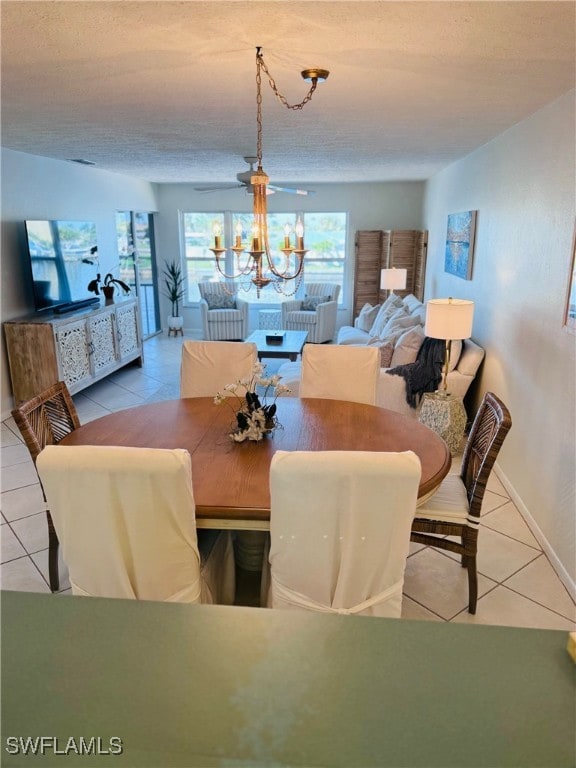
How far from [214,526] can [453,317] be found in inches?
93.9

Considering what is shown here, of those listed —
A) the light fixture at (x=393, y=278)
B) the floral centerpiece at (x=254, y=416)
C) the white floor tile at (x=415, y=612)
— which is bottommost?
the white floor tile at (x=415, y=612)

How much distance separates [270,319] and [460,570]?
6.15 metres

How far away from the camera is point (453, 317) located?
3.48 meters

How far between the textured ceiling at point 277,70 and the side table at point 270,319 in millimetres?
4001

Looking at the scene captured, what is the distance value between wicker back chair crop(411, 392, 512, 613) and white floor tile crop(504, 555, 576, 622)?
34cm

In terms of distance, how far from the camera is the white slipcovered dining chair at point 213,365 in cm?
310

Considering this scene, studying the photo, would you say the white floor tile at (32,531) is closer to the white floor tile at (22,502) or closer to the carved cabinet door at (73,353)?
the white floor tile at (22,502)

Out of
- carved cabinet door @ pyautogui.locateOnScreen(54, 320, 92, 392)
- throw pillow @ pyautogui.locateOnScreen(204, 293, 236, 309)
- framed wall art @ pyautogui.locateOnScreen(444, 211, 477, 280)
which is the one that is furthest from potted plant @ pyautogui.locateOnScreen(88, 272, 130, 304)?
framed wall art @ pyautogui.locateOnScreen(444, 211, 477, 280)

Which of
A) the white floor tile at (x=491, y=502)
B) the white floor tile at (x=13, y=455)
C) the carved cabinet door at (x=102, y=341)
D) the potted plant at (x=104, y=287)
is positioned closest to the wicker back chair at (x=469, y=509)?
the white floor tile at (x=491, y=502)

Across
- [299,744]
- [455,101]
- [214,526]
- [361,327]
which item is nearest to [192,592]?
[214,526]

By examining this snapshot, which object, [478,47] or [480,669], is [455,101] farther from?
[480,669]

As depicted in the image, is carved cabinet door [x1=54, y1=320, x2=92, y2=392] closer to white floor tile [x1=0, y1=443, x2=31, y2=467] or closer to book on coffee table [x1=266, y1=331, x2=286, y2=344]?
white floor tile [x1=0, y1=443, x2=31, y2=467]

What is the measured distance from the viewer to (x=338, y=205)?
8086mm

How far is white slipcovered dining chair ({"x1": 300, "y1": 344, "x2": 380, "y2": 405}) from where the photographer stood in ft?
9.87
